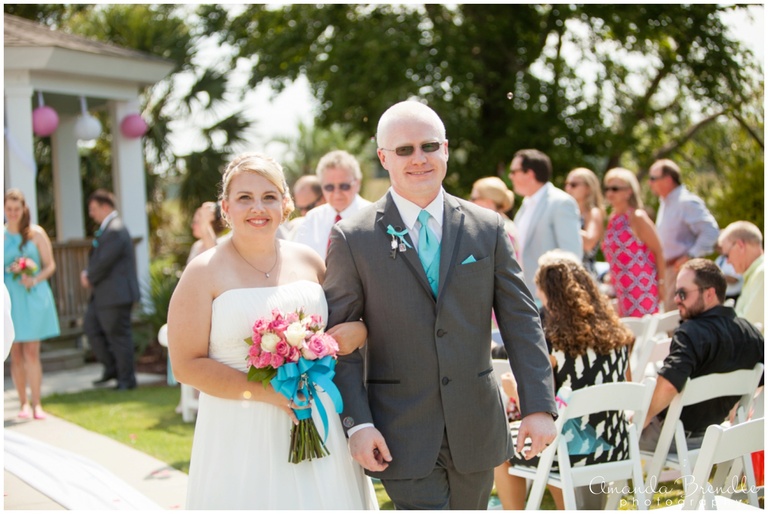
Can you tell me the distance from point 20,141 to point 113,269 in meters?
2.86

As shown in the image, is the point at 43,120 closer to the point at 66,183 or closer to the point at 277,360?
the point at 66,183

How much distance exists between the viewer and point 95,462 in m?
5.77

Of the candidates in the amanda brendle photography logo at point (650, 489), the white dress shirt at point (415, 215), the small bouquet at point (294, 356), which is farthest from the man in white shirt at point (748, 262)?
the small bouquet at point (294, 356)

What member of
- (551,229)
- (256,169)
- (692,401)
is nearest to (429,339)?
(256,169)

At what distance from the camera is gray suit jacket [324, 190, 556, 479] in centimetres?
311

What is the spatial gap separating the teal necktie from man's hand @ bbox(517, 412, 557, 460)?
60 cm

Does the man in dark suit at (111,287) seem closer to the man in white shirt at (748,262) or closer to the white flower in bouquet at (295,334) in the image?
the man in white shirt at (748,262)

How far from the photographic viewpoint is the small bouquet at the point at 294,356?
9.83 feet

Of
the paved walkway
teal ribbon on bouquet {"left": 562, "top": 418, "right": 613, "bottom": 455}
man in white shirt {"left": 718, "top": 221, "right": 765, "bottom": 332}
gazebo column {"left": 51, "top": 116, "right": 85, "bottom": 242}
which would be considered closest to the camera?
the paved walkway

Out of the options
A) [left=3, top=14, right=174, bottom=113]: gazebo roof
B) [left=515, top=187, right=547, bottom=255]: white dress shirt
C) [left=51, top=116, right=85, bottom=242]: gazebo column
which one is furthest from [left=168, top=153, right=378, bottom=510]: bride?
[left=51, top=116, right=85, bottom=242]: gazebo column

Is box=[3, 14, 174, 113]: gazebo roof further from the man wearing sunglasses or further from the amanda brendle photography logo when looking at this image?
the amanda brendle photography logo

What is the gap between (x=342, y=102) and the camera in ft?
52.3

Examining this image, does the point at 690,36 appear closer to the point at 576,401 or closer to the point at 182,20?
the point at 182,20

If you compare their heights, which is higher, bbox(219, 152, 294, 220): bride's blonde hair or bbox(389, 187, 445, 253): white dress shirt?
bbox(219, 152, 294, 220): bride's blonde hair
